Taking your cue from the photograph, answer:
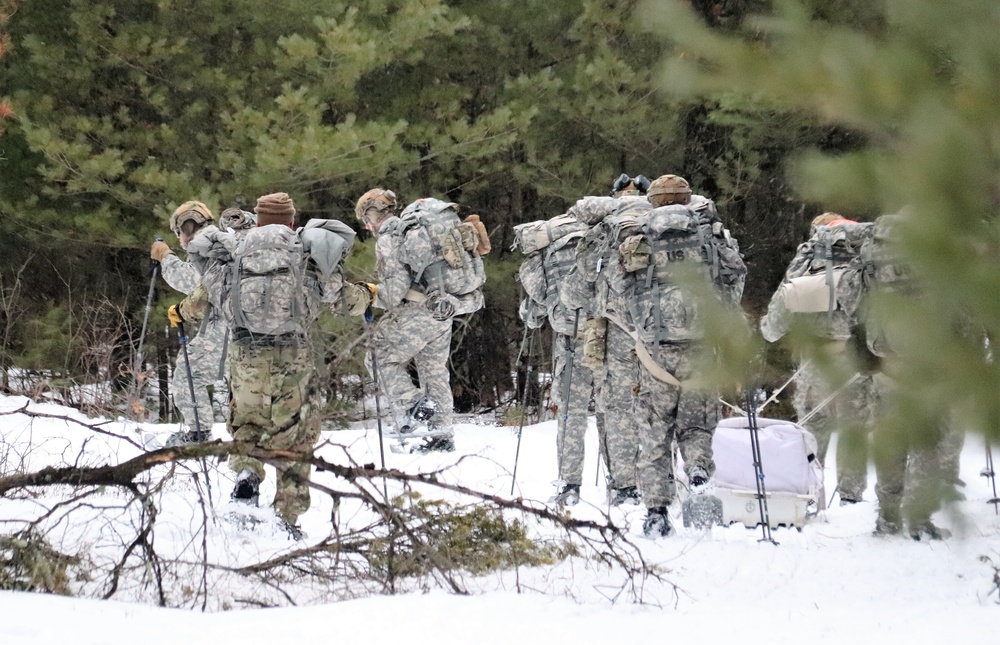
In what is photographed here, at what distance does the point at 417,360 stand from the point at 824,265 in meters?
3.72

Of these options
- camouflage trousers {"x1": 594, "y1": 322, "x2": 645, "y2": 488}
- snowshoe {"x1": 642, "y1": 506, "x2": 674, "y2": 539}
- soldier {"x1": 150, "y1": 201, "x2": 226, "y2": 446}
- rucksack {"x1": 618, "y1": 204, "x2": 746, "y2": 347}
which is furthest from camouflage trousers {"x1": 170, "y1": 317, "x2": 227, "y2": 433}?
snowshoe {"x1": 642, "y1": 506, "x2": 674, "y2": 539}

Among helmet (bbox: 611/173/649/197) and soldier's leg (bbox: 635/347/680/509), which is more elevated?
helmet (bbox: 611/173/649/197)

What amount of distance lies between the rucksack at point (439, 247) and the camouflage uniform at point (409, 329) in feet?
0.06

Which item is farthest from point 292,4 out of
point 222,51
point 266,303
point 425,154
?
point 266,303

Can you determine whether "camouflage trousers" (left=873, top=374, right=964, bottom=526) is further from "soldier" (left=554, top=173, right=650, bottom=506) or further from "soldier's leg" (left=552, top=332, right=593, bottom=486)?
"soldier's leg" (left=552, top=332, right=593, bottom=486)

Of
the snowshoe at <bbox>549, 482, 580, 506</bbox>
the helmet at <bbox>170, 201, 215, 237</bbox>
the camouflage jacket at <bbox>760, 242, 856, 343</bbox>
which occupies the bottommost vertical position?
the snowshoe at <bbox>549, 482, 580, 506</bbox>

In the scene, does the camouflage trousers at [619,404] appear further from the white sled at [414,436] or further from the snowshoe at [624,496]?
the white sled at [414,436]

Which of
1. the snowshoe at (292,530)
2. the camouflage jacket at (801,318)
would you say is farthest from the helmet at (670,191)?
the snowshoe at (292,530)

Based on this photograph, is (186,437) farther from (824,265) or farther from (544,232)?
(824,265)

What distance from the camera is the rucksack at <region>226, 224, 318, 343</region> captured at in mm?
6305

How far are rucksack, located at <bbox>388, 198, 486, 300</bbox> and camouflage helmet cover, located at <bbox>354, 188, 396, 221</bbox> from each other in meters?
0.15

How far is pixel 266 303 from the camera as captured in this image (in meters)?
6.32

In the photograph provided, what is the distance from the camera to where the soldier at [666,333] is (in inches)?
253

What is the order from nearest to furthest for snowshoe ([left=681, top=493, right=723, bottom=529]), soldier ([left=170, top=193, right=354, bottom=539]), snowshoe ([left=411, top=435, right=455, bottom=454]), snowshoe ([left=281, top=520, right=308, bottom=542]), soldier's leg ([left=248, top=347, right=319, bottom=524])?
snowshoe ([left=281, top=520, right=308, bottom=542]) → soldier's leg ([left=248, top=347, right=319, bottom=524]) → soldier ([left=170, top=193, right=354, bottom=539]) → snowshoe ([left=681, top=493, right=723, bottom=529]) → snowshoe ([left=411, top=435, right=455, bottom=454])
